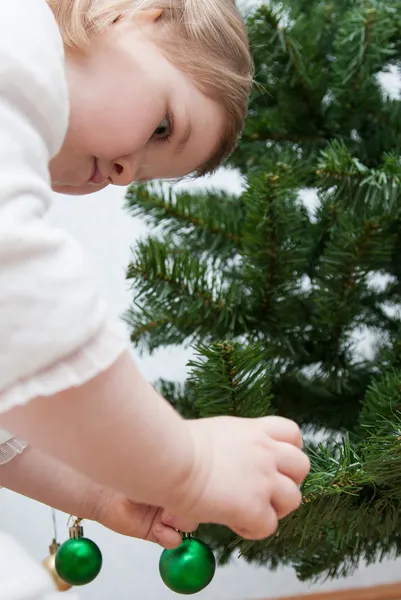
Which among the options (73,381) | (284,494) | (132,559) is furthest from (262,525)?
(132,559)

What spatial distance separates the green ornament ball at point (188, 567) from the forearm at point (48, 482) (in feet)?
0.18

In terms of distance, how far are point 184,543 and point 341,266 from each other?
0.25m

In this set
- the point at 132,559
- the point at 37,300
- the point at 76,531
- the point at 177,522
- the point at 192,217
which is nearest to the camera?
the point at 37,300

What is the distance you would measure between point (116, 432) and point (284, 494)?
9 cm

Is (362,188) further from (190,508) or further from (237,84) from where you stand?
(190,508)

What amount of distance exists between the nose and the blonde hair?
2.6 inches

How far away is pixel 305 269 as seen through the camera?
2.10 feet

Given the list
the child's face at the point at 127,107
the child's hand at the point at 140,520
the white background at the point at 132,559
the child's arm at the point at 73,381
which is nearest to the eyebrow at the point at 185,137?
the child's face at the point at 127,107

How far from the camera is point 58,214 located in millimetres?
1064

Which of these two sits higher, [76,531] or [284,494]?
[284,494]

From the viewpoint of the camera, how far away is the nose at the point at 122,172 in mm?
456

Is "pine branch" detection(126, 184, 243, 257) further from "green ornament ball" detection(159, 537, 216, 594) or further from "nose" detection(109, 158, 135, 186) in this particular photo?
"green ornament ball" detection(159, 537, 216, 594)

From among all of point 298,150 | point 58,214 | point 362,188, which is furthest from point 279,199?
point 58,214

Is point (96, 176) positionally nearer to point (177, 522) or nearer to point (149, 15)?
point (149, 15)
